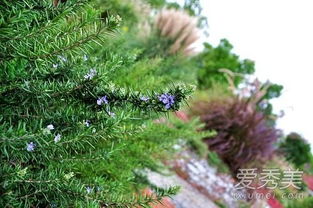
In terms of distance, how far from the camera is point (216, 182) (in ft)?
22.0

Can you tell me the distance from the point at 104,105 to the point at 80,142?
12 cm

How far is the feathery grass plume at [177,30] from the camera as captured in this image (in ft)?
28.7

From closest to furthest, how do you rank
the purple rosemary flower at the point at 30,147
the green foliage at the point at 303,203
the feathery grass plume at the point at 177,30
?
the purple rosemary flower at the point at 30,147, the green foliage at the point at 303,203, the feathery grass plume at the point at 177,30

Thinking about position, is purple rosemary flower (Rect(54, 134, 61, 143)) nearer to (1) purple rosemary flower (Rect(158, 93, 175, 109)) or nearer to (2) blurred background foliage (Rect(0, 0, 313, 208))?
(2) blurred background foliage (Rect(0, 0, 313, 208))

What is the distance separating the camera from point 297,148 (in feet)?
44.4

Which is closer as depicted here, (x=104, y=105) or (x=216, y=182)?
(x=104, y=105)

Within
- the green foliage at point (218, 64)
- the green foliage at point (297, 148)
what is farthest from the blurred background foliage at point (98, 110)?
the green foliage at point (297, 148)

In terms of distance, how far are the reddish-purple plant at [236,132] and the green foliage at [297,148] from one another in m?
5.27

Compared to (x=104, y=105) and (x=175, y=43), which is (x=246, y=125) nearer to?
(x=175, y=43)

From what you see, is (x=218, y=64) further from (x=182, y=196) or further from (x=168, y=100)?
(x=168, y=100)

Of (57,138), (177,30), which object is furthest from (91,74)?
(177,30)

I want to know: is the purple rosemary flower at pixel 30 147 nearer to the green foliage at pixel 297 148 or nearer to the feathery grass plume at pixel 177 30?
the feathery grass plume at pixel 177 30

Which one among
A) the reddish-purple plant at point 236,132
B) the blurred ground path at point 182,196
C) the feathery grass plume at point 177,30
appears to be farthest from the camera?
the feathery grass plume at point 177,30

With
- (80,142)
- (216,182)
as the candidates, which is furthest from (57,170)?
(216,182)
